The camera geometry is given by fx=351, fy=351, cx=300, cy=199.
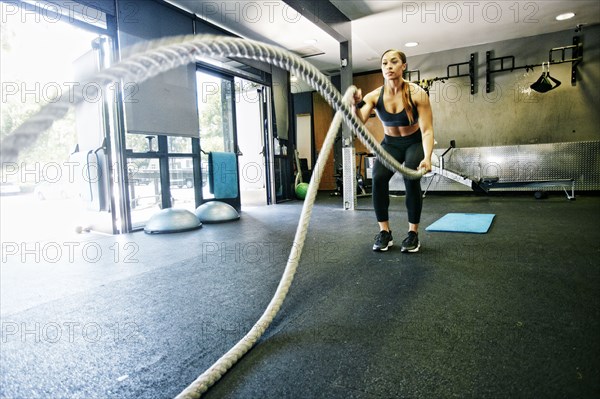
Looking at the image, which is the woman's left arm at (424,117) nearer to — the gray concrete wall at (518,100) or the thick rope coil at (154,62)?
the thick rope coil at (154,62)

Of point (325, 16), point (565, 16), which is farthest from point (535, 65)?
point (325, 16)

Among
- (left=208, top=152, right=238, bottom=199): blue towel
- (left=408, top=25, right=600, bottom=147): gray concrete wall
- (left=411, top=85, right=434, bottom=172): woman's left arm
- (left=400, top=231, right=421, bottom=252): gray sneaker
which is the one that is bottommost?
(left=400, top=231, right=421, bottom=252): gray sneaker

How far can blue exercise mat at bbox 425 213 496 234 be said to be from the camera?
2.92 meters

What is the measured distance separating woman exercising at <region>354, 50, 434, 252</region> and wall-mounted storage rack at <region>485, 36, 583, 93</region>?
16.4 feet

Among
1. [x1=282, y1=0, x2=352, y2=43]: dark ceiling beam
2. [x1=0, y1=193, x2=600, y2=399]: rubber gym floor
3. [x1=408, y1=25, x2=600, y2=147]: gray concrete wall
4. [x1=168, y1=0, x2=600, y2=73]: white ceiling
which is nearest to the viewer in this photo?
[x1=0, y1=193, x2=600, y2=399]: rubber gym floor

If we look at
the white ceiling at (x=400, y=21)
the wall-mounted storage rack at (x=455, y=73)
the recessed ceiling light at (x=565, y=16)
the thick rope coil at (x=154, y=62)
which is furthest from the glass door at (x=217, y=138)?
the recessed ceiling light at (x=565, y=16)

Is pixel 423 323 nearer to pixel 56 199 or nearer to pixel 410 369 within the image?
pixel 410 369

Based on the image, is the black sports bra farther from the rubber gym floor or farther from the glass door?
the glass door

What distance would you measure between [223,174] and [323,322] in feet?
12.5

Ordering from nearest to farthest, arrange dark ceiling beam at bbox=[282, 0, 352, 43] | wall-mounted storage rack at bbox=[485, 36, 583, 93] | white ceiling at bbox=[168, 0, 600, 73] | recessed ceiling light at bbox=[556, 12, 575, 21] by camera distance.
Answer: dark ceiling beam at bbox=[282, 0, 352, 43]
white ceiling at bbox=[168, 0, 600, 73]
recessed ceiling light at bbox=[556, 12, 575, 21]
wall-mounted storage rack at bbox=[485, 36, 583, 93]

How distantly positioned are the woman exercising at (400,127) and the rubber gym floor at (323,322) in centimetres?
28

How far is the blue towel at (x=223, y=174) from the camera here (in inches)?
185

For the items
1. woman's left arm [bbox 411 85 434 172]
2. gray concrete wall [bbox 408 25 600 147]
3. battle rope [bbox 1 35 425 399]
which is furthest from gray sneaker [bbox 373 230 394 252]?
gray concrete wall [bbox 408 25 600 147]


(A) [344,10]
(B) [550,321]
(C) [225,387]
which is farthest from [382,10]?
(C) [225,387]
